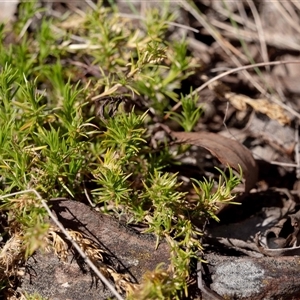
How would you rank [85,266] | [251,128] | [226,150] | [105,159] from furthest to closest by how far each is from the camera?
[251,128], [226,150], [105,159], [85,266]

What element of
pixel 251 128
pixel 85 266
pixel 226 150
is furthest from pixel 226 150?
pixel 85 266

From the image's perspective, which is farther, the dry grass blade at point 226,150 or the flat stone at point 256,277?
the dry grass blade at point 226,150

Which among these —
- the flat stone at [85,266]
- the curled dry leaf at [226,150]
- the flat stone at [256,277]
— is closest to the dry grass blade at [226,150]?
the curled dry leaf at [226,150]

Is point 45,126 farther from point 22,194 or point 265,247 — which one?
point 265,247

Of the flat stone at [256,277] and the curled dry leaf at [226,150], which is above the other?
the curled dry leaf at [226,150]

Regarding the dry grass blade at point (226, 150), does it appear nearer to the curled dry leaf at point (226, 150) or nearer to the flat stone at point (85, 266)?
the curled dry leaf at point (226, 150)

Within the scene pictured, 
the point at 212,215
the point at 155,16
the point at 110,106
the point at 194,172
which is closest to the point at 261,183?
the point at 194,172

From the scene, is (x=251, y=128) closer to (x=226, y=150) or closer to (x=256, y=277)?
(x=226, y=150)

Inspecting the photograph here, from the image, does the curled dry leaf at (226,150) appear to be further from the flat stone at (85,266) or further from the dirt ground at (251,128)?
the flat stone at (85,266)

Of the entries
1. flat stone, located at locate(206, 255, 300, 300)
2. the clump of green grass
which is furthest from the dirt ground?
the clump of green grass
